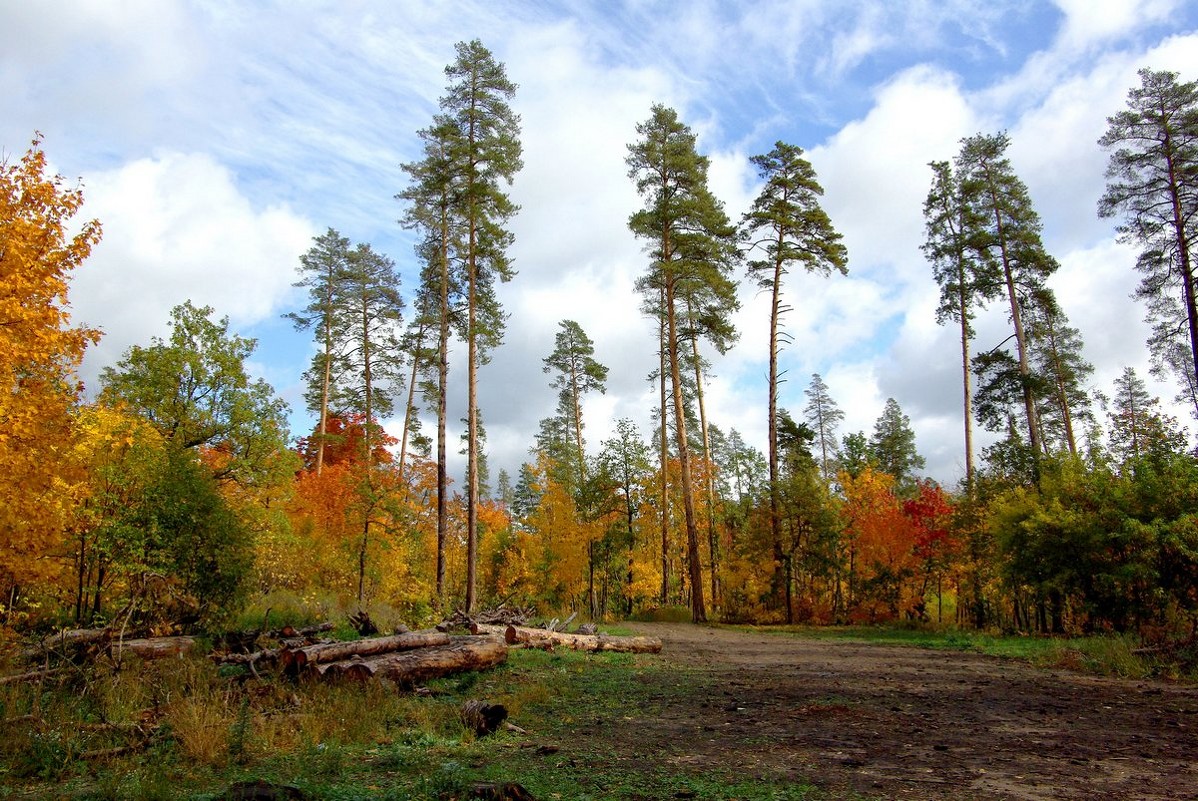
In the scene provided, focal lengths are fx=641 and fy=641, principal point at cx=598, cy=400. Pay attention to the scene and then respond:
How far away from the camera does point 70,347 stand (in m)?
11.7

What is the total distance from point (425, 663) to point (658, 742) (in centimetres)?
481

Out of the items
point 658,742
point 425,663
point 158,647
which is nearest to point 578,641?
point 425,663

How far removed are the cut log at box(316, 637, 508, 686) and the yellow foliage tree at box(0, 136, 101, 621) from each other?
23.2 ft

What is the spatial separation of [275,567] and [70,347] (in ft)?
35.6

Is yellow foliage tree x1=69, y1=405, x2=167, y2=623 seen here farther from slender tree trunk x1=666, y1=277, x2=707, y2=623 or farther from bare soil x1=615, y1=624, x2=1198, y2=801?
slender tree trunk x1=666, y1=277, x2=707, y2=623

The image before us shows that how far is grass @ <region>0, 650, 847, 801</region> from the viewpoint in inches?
194

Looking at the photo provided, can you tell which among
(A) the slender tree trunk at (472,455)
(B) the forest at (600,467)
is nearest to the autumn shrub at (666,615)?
(B) the forest at (600,467)

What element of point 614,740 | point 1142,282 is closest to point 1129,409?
point 1142,282

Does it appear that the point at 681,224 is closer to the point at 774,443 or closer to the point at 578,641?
the point at 774,443

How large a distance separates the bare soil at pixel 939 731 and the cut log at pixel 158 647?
9.42 meters

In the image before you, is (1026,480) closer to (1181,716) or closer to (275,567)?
(1181,716)

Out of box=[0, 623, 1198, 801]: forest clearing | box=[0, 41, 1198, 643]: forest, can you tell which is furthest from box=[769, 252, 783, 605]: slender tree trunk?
box=[0, 623, 1198, 801]: forest clearing

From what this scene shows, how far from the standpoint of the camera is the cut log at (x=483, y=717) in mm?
7016

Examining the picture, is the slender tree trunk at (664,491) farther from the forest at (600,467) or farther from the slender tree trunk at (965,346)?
the slender tree trunk at (965,346)
